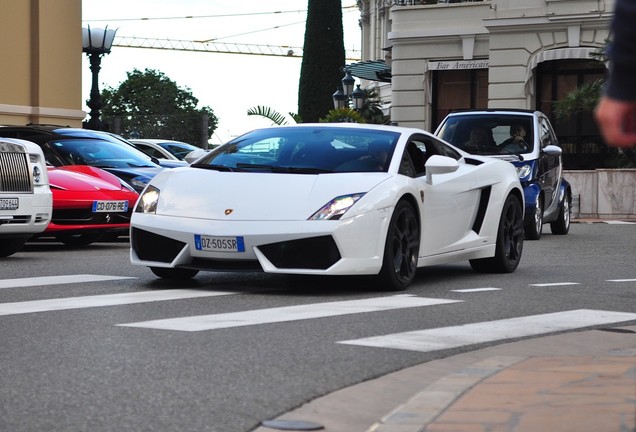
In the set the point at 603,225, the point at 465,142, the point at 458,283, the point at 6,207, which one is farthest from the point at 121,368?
the point at 603,225

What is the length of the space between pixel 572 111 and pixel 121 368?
29222 millimetres

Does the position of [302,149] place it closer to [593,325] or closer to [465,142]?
[593,325]

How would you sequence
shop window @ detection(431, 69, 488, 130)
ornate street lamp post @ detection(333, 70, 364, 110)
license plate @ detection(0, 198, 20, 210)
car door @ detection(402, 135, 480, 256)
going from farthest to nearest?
1. shop window @ detection(431, 69, 488, 130)
2. ornate street lamp post @ detection(333, 70, 364, 110)
3. license plate @ detection(0, 198, 20, 210)
4. car door @ detection(402, 135, 480, 256)

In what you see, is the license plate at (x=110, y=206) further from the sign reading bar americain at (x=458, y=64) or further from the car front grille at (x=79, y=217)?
the sign reading bar americain at (x=458, y=64)

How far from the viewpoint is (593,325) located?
8109mm

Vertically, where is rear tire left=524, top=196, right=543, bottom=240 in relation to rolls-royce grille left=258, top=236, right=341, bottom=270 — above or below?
below

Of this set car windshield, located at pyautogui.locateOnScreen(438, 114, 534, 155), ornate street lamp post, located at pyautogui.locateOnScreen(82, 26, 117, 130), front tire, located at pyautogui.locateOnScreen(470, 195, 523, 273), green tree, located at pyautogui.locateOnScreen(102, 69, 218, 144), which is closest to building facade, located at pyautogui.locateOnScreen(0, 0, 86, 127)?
ornate street lamp post, located at pyautogui.locateOnScreen(82, 26, 117, 130)

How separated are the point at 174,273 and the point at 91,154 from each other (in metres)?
7.17

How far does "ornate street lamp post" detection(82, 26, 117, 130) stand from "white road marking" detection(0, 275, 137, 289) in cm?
1651

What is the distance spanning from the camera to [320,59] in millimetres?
49906

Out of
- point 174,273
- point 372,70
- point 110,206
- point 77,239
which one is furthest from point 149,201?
point 372,70

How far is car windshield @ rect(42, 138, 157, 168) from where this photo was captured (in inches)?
650

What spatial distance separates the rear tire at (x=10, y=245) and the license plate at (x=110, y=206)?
1.79 metres

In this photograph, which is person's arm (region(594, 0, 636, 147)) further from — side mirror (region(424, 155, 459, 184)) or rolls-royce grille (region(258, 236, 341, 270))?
side mirror (region(424, 155, 459, 184))
